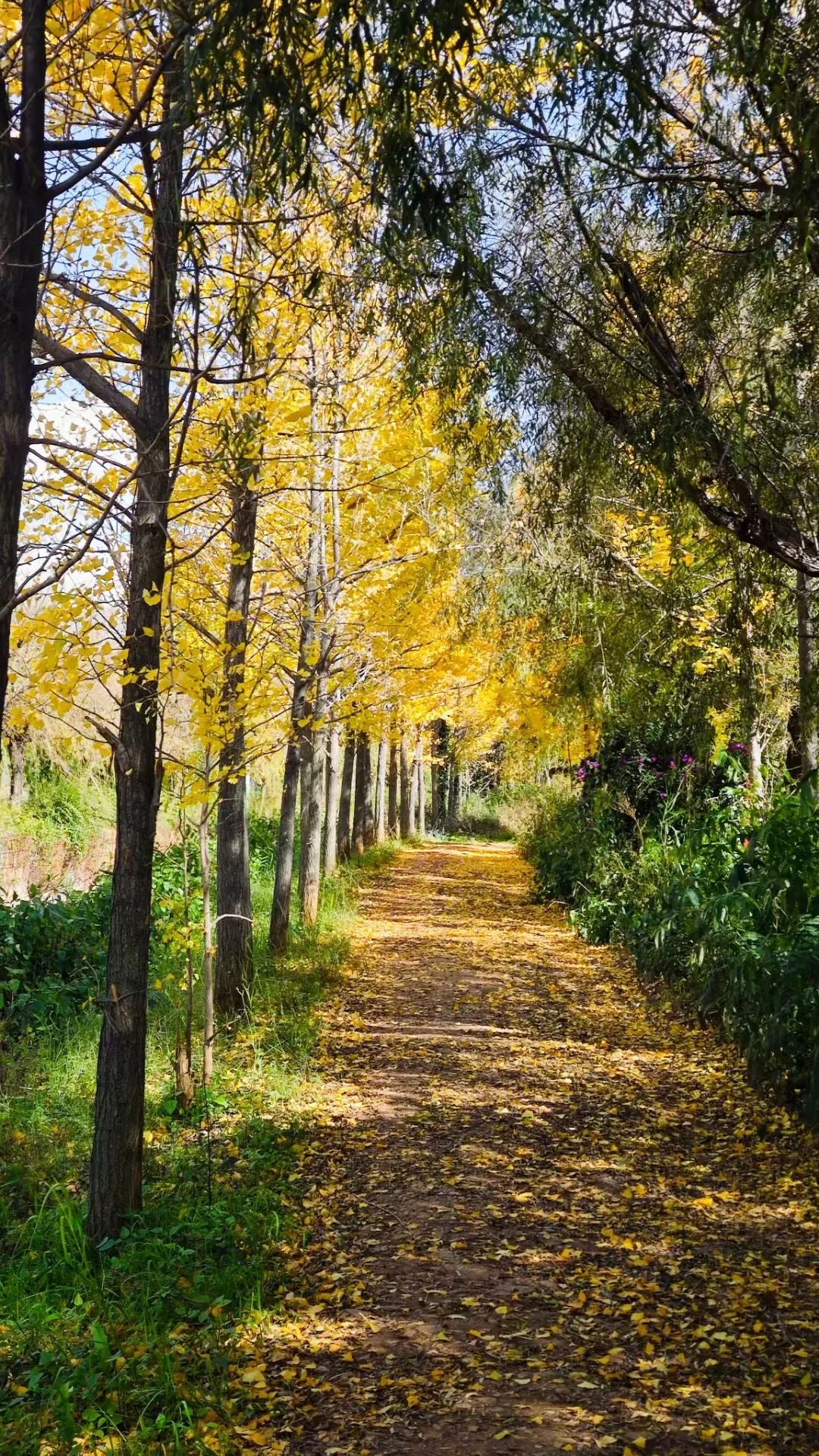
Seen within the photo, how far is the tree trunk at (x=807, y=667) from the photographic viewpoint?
659 cm

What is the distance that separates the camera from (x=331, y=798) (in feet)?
47.1

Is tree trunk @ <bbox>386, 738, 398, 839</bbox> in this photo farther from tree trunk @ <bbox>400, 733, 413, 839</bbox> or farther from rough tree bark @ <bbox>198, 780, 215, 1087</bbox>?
rough tree bark @ <bbox>198, 780, 215, 1087</bbox>

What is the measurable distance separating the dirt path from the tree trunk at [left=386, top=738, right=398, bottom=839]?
62.5 ft

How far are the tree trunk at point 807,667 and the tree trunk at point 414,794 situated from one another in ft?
65.8

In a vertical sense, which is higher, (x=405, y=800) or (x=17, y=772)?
(x=17, y=772)

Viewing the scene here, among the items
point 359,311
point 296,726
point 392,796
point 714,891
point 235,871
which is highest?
point 359,311

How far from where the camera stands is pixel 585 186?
580 cm

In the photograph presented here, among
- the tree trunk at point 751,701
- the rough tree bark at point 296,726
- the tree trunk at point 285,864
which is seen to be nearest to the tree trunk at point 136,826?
the tree trunk at point 751,701

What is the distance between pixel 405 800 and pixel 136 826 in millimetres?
27256

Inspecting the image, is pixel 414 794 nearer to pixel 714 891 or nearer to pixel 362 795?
pixel 362 795

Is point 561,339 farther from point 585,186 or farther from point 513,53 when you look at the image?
point 513,53

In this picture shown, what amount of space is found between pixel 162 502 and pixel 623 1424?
367 cm

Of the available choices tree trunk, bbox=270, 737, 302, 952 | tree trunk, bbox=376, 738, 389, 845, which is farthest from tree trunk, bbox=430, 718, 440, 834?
tree trunk, bbox=270, 737, 302, 952

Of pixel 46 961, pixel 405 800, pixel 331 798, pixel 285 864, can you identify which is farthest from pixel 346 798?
pixel 46 961
